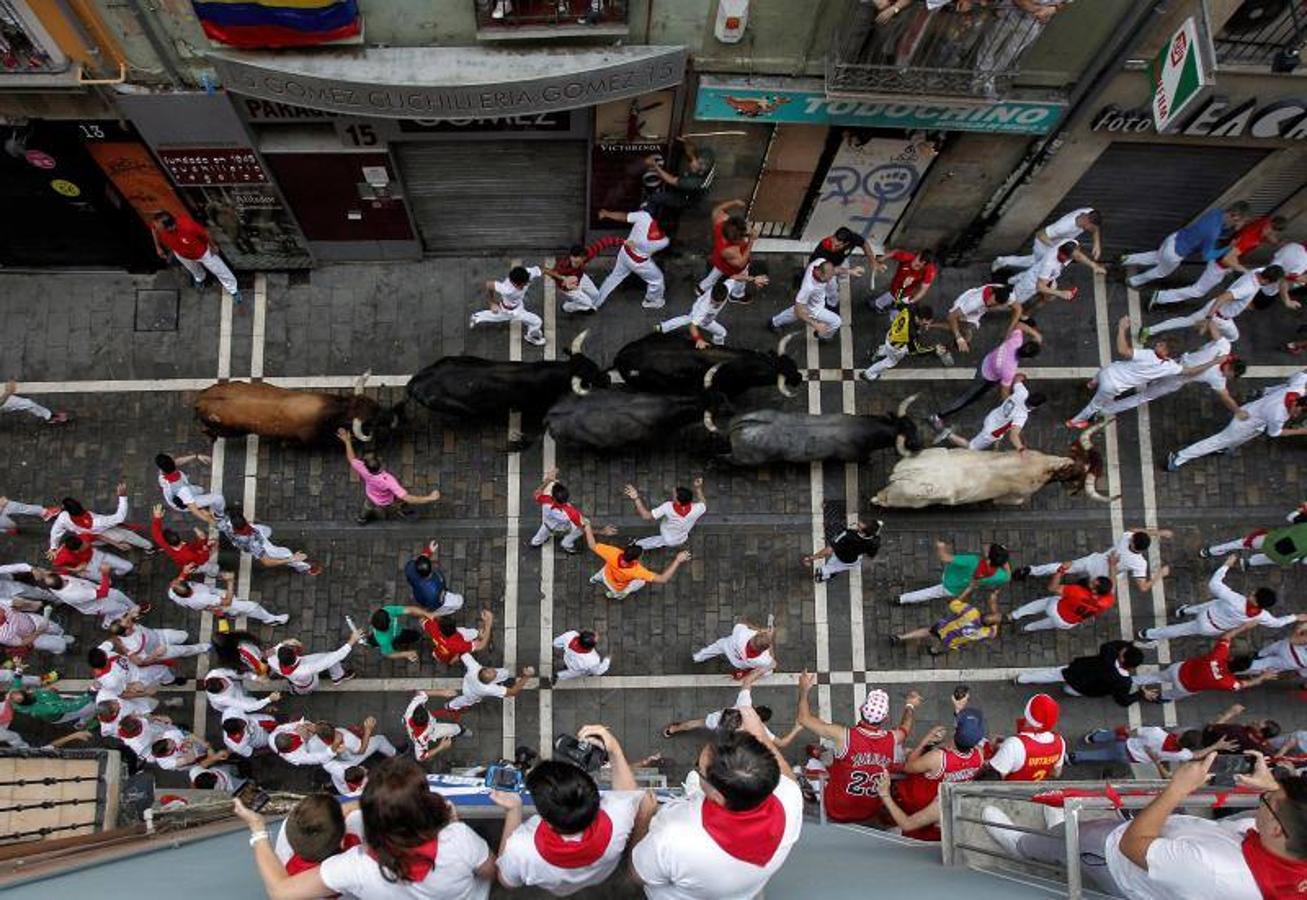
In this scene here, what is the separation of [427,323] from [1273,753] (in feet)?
39.8

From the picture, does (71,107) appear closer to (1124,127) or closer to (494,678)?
(494,678)

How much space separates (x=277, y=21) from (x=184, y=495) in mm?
5540

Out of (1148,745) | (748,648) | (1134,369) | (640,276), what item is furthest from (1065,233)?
(748,648)

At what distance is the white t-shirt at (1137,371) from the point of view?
39.1 feet

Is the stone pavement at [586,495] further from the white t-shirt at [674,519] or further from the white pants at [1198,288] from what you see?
the white t-shirt at [674,519]

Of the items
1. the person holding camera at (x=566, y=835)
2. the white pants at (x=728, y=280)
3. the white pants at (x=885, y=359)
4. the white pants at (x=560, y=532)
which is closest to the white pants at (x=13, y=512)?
the white pants at (x=560, y=532)

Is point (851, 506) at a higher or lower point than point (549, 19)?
lower

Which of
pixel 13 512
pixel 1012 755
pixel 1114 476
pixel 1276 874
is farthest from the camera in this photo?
pixel 1114 476

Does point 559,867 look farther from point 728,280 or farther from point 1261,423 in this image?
point 1261,423

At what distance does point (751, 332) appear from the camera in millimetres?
14117

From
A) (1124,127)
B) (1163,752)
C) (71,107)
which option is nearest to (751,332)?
(1124,127)

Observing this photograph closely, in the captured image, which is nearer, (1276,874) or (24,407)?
(1276,874)

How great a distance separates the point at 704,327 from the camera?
13148mm

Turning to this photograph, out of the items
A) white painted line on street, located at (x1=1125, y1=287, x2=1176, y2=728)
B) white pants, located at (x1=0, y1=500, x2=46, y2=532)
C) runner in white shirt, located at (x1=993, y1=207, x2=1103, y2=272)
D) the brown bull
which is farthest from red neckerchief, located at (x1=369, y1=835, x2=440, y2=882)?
runner in white shirt, located at (x1=993, y1=207, x2=1103, y2=272)
